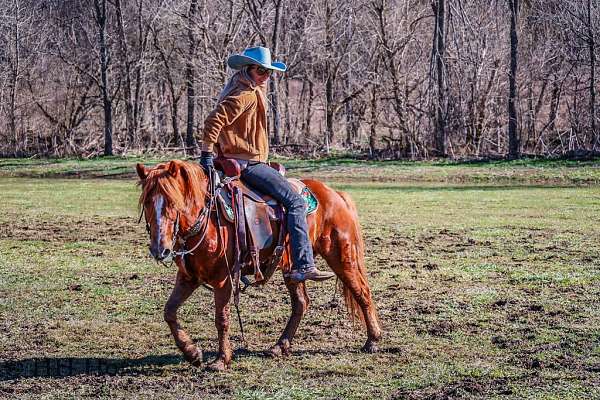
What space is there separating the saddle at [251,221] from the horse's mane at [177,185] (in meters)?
0.26

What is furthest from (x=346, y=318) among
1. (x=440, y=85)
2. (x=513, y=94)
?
(x=440, y=85)

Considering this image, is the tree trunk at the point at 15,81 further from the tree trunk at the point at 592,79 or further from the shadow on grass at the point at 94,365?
the shadow on grass at the point at 94,365

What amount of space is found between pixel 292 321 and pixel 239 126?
1822mm

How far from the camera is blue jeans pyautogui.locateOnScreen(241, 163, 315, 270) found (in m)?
7.46

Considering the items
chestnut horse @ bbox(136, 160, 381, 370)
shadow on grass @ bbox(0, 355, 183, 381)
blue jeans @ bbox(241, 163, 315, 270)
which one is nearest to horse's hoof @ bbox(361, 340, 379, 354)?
chestnut horse @ bbox(136, 160, 381, 370)

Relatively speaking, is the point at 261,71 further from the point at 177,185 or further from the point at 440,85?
the point at 440,85

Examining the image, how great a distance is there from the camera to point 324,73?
3788 centimetres

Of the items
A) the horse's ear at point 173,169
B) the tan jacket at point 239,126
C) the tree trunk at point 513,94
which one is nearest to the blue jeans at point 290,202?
the tan jacket at point 239,126

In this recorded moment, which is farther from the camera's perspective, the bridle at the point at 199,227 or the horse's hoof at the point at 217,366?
the horse's hoof at the point at 217,366

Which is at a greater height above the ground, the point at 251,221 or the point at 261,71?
the point at 261,71

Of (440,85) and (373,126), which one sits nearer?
(440,85)

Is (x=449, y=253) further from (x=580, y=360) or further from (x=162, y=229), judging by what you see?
(x=162, y=229)

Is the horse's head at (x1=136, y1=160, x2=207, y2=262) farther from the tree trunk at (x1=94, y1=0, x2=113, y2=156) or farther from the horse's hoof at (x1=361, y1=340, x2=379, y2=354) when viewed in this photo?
the tree trunk at (x1=94, y1=0, x2=113, y2=156)

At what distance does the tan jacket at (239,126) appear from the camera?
23.4 feet
